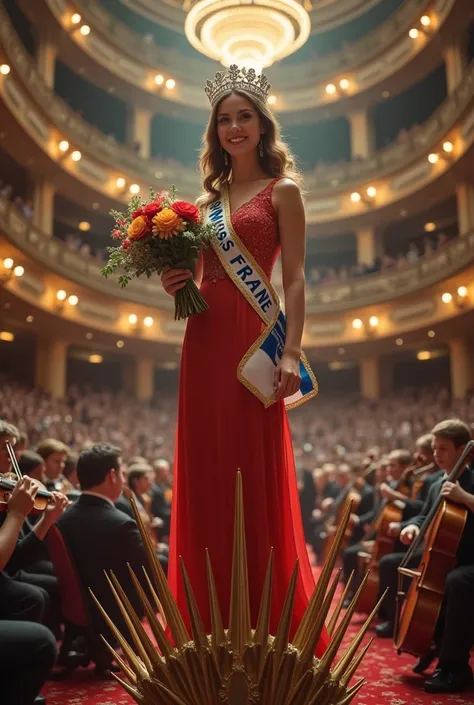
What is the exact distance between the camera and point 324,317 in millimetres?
22500

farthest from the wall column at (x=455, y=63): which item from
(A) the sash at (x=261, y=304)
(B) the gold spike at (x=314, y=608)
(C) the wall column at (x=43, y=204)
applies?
(B) the gold spike at (x=314, y=608)

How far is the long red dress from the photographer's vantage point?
224 cm

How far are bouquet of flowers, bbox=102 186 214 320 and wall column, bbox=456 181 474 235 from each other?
59.6 ft

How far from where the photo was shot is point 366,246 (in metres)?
23.5

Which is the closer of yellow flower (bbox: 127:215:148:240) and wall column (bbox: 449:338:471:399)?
yellow flower (bbox: 127:215:148:240)

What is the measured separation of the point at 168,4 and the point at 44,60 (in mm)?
7759

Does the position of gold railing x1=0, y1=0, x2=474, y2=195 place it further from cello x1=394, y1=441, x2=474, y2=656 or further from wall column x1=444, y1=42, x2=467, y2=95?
cello x1=394, y1=441, x2=474, y2=656

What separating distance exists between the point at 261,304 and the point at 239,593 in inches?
42.3

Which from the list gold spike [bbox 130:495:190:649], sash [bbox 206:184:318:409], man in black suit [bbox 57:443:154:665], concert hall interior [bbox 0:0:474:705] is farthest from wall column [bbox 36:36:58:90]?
gold spike [bbox 130:495:190:649]

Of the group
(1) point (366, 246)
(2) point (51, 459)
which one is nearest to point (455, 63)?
(1) point (366, 246)

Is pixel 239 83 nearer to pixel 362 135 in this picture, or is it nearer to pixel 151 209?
pixel 151 209

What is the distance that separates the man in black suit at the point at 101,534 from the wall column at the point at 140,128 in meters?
21.6

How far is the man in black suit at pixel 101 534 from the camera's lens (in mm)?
3744

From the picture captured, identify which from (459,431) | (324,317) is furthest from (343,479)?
(324,317)
